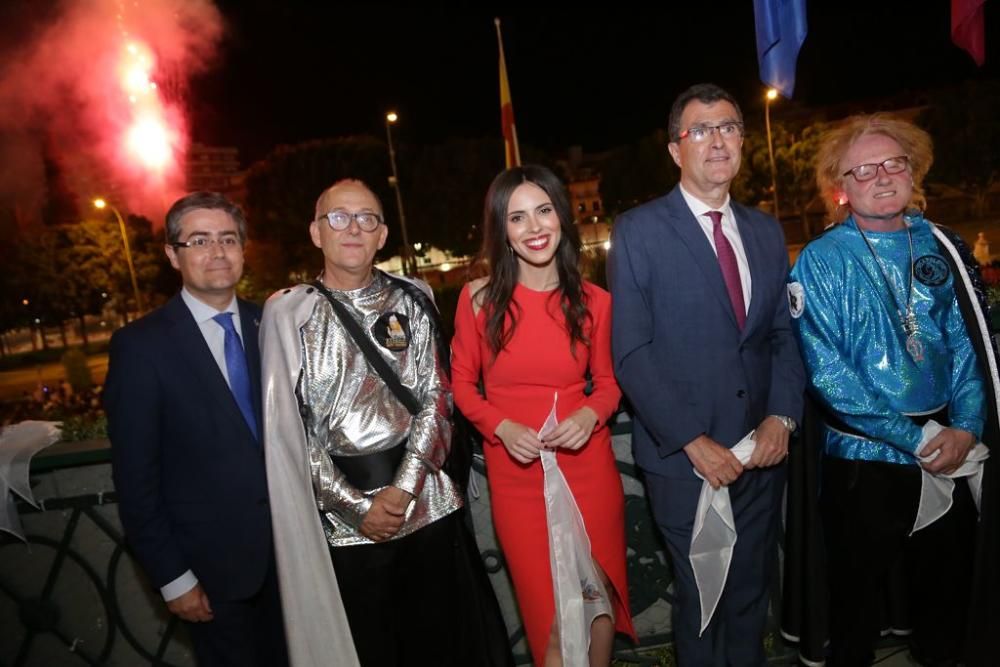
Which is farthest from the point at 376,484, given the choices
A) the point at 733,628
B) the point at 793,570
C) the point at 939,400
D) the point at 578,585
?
the point at 939,400

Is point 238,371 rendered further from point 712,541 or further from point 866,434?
point 866,434

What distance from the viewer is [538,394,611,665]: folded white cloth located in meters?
2.70

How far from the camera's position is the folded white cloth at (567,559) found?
2703mm

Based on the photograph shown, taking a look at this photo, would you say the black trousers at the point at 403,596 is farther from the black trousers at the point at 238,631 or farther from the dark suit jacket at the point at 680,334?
the dark suit jacket at the point at 680,334

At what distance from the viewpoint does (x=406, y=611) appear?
2953 mm

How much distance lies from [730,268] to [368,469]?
1.75 meters

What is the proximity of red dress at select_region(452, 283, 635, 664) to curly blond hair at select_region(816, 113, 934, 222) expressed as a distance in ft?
3.96

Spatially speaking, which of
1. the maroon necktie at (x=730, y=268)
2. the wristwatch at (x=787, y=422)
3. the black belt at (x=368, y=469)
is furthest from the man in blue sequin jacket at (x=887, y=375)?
the black belt at (x=368, y=469)

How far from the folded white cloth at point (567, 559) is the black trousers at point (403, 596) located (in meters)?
0.53

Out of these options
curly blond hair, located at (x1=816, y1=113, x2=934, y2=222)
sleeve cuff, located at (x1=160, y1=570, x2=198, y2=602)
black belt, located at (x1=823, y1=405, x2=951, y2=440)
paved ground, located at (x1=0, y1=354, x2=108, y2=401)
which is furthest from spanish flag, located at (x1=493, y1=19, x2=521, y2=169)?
paved ground, located at (x1=0, y1=354, x2=108, y2=401)

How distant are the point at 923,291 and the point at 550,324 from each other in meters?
1.62

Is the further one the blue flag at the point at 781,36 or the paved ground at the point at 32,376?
the paved ground at the point at 32,376

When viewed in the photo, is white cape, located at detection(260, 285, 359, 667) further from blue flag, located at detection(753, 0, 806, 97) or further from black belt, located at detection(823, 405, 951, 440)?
blue flag, located at detection(753, 0, 806, 97)

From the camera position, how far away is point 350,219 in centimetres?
286
